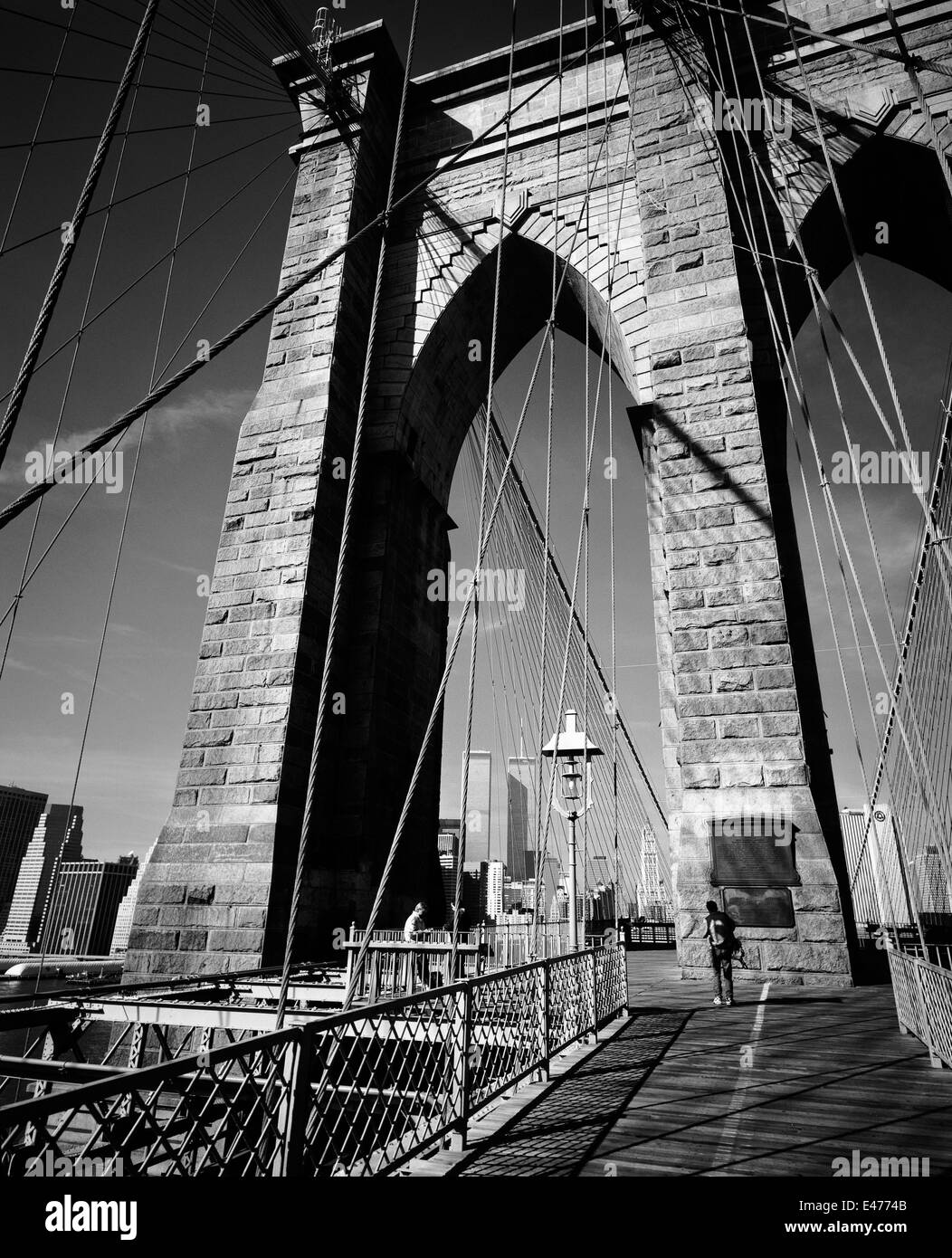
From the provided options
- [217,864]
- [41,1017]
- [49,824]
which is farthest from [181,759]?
[49,824]

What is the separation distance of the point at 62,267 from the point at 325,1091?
2.72 m

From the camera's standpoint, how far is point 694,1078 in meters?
3.87

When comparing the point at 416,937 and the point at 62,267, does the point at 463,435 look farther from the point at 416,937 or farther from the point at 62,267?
the point at 62,267

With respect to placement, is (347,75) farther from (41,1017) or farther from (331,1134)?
(331,1134)

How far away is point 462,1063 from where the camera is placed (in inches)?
126

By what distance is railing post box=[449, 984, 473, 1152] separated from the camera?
3.04 metres

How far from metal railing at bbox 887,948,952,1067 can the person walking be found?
128 centimetres

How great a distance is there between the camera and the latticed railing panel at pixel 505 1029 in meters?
3.59

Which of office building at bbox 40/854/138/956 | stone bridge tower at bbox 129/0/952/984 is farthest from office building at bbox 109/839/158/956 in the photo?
stone bridge tower at bbox 129/0/952/984

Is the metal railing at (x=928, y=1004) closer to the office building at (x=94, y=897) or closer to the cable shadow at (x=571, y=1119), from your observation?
the cable shadow at (x=571, y=1119)

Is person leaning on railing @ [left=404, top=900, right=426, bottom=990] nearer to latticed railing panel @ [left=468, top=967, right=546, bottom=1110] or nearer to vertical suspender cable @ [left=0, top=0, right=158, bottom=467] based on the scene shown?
latticed railing panel @ [left=468, top=967, right=546, bottom=1110]

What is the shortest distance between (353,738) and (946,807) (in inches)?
272

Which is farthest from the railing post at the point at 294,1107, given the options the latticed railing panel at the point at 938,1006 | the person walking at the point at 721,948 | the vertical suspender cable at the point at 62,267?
the person walking at the point at 721,948

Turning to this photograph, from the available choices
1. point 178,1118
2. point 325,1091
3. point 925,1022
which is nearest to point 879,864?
point 925,1022
